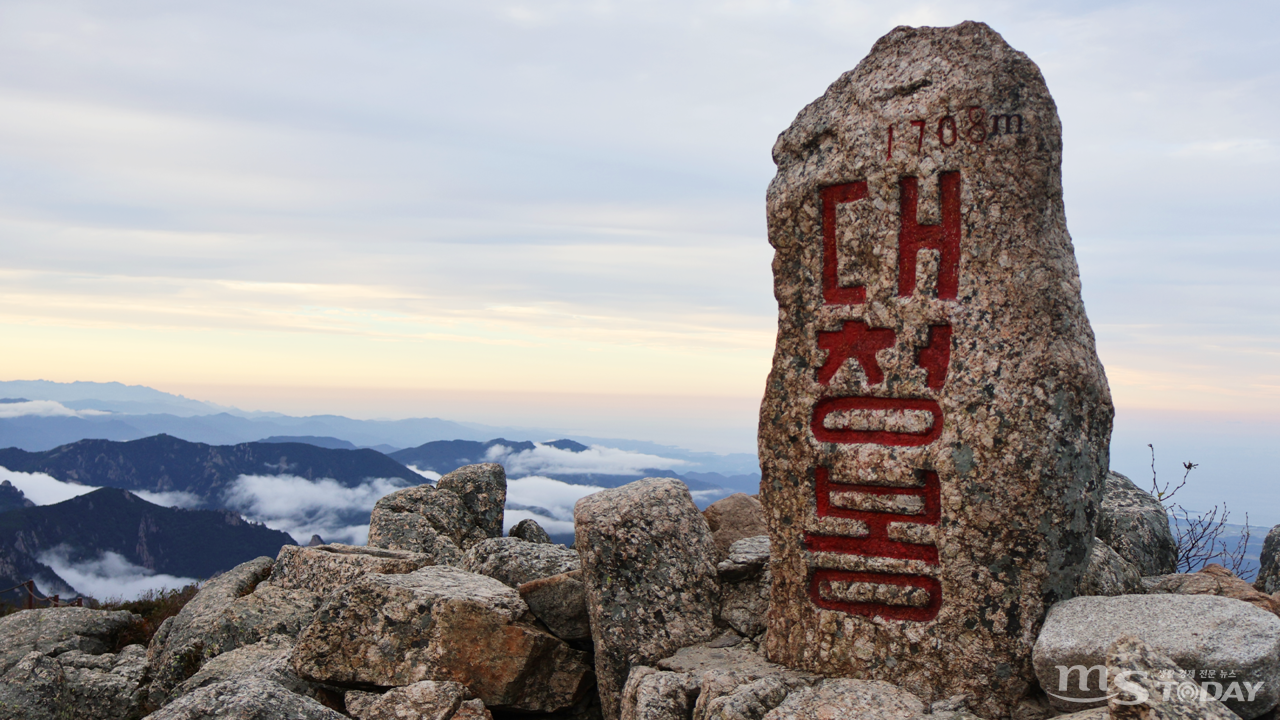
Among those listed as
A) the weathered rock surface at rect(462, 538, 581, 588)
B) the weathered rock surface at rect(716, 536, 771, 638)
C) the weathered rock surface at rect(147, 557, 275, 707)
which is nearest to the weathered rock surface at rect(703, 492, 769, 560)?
the weathered rock surface at rect(716, 536, 771, 638)

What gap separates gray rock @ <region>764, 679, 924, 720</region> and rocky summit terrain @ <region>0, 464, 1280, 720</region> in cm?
2

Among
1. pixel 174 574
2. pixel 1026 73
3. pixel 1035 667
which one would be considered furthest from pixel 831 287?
pixel 174 574

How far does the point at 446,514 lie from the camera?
13.9 metres

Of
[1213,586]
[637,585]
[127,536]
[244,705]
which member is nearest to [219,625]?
[244,705]

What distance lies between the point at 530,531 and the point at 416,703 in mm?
5258

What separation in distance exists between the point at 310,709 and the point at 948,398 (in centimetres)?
560

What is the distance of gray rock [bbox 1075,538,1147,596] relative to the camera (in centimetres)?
860

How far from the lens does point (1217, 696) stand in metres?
6.39

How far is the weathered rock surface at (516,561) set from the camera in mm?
10750

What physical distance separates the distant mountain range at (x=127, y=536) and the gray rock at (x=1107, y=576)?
92.3 meters

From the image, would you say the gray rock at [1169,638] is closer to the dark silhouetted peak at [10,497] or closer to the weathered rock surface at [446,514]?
the weathered rock surface at [446,514]

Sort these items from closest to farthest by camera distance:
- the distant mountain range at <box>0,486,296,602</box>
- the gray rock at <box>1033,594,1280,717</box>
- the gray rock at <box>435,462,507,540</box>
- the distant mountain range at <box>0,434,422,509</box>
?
the gray rock at <box>1033,594,1280,717</box>, the gray rock at <box>435,462,507,540</box>, the distant mountain range at <box>0,486,296,602</box>, the distant mountain range at <box>0,434,422,509</box>

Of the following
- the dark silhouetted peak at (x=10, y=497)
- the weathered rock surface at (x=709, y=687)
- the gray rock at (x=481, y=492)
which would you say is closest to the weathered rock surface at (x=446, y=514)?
the gray rock at (x=481, y=492)

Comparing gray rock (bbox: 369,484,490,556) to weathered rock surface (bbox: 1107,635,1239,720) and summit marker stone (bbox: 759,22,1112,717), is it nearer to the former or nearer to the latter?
summit marker stone (bbox: 759,22,1112,717)
